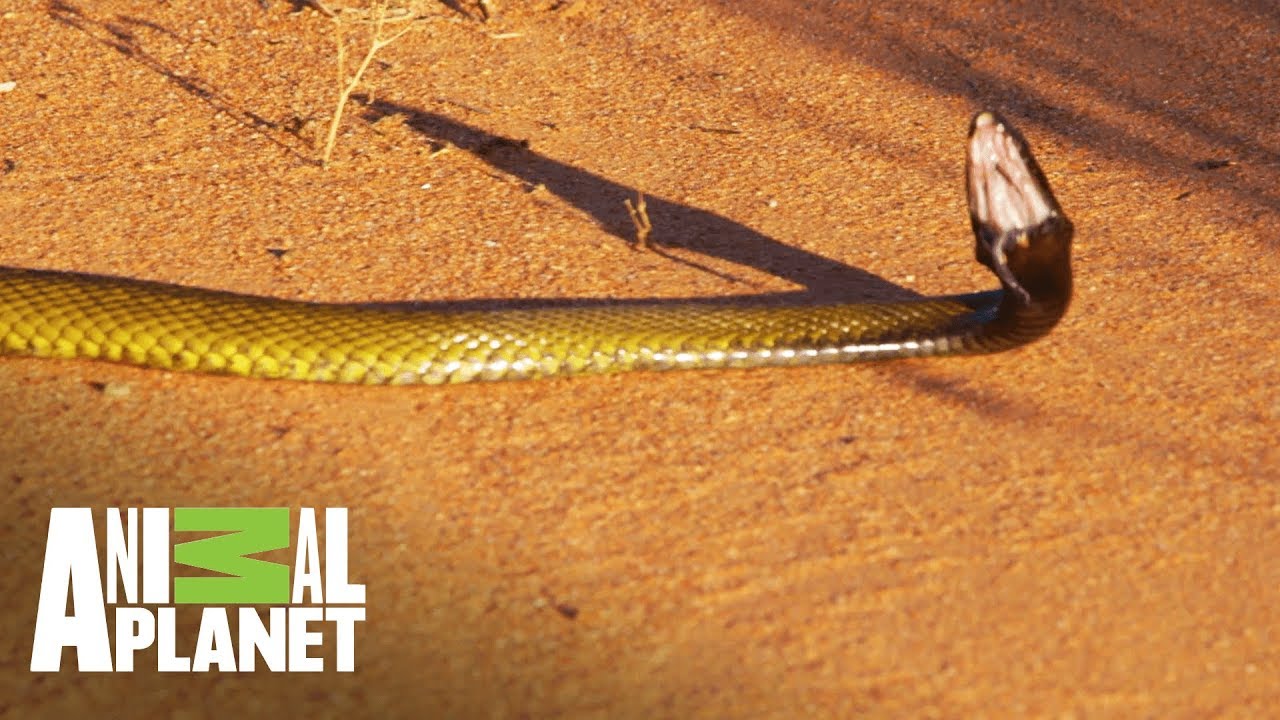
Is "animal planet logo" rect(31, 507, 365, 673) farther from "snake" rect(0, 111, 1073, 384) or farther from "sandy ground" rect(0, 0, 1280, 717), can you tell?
"snake" rect(0, 111, 1073, 384)

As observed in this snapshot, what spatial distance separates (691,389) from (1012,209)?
0.97 meters

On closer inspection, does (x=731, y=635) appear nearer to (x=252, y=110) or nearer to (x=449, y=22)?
(x=252, y=110)

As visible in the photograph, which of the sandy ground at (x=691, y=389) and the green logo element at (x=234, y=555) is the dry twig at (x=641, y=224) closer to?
the sandy ground at (x=691, y=389)

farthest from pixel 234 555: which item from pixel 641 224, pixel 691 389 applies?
pixel 641 224

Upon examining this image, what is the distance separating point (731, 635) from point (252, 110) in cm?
362

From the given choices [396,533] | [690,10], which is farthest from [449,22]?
[396,533]

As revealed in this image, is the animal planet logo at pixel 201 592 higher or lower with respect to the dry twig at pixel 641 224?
lower

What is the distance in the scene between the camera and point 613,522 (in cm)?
337

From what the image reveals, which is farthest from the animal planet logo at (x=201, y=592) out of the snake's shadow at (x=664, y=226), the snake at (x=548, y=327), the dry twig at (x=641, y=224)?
the dry twig at (x=641, y=224)

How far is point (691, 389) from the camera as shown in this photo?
3.98 metres

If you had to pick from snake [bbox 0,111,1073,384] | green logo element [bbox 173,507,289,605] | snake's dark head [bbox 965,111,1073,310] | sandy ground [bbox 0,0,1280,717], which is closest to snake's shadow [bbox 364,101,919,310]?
sandy ground [bbox 0,0,1280,717]

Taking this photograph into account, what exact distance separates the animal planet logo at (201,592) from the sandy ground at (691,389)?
0.05 m

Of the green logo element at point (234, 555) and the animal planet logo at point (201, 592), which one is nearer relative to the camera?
the animal planet logo at point (201, 592)

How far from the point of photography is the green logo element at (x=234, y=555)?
3.18 metres
